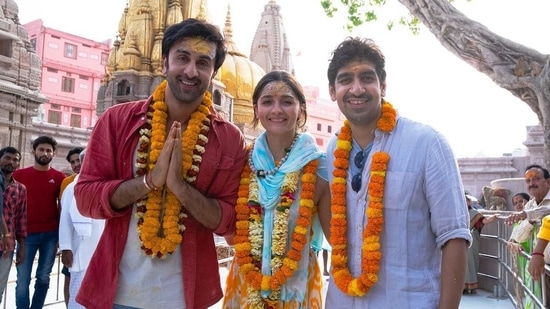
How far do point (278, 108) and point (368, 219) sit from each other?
812 mm

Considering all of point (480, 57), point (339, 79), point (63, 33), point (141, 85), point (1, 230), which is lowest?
point (1, 230)

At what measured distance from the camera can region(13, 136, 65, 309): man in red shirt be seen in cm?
497

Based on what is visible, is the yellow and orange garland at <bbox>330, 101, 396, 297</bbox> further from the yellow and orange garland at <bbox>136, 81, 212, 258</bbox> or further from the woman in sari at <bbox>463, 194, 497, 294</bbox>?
the woman in sari at <bbox>463, 194, 497, 294</bbox>

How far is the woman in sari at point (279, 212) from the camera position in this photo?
2332mm

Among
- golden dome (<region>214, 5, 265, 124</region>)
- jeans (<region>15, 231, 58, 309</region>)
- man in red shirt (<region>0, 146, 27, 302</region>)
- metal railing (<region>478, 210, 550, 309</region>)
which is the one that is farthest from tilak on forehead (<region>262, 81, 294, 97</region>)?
golden dome (<region>214, 5, 265, 124</region>)

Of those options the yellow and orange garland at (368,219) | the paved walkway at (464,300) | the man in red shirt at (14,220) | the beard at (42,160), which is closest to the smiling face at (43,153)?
the beard at (42,160)

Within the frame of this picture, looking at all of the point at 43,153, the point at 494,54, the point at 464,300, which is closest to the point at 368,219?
the point at 43,153

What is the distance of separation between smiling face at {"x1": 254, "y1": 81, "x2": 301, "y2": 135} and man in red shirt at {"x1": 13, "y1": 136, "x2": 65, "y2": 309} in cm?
383

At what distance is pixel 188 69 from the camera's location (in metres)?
2.11

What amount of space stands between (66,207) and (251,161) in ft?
9.27

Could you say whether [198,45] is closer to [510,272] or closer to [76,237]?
[76,237]

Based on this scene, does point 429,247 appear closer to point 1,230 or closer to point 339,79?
point 339,79

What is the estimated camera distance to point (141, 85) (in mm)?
18156

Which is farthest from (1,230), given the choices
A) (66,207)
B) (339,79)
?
(339,79)
